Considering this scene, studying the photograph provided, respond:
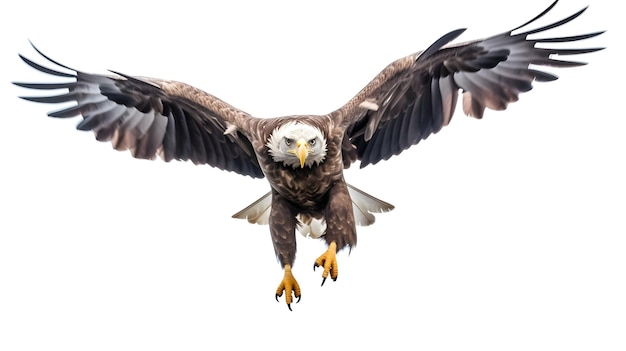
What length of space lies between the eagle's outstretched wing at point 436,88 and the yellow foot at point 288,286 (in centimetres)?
116

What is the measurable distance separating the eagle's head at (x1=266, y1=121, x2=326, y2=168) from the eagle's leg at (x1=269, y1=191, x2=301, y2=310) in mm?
448

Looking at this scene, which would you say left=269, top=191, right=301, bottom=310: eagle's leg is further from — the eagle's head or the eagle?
the eagle's head

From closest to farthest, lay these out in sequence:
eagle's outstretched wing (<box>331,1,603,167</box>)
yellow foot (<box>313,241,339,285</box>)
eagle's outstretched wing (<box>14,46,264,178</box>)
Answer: yellow foot (<box>313,241,339,285</box>)
eagle's outstretched wing (<box>331,1,603,167</box>)
eagle's outstretched wing (<box>14,46,264,178</box>)

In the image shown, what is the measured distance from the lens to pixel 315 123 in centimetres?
814

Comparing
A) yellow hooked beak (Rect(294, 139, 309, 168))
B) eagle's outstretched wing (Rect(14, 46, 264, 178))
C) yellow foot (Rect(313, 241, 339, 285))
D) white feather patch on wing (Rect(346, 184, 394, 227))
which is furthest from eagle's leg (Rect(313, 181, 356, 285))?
eagle's outstretched wing (Rect(14, 46, 264, 178))

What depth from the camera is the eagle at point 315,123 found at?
827 centimetres

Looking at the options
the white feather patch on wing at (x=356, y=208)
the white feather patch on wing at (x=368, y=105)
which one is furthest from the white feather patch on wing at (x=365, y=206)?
the white feather patch on wing at (x=368, y=105)

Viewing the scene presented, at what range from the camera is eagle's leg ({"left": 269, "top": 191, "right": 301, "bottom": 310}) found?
27.6 feet

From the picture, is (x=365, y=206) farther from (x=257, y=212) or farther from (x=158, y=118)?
(x=158, y=118)

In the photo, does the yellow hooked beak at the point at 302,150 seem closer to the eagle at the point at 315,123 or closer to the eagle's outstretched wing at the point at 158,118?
the eagle at the point at 315,123

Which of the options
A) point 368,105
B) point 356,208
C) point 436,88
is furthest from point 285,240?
point 436,88

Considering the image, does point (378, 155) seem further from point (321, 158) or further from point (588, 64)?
point (588, 64)

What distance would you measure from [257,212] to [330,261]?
131 centimetres

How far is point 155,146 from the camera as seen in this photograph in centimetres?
911
